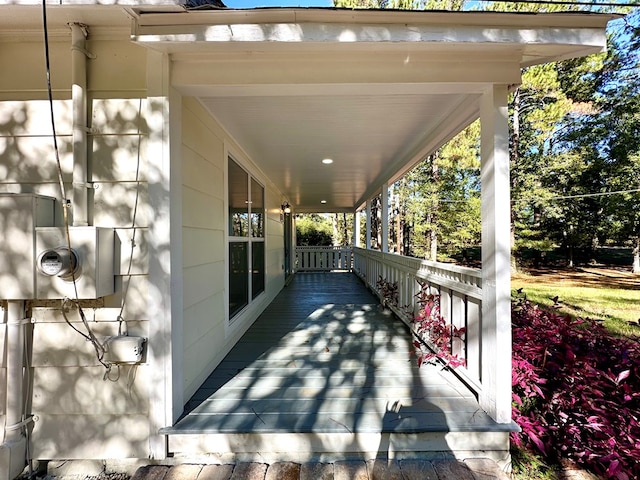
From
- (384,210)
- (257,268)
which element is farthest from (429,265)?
(257,268)

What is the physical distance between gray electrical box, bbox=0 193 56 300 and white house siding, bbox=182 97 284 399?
2.66 ft

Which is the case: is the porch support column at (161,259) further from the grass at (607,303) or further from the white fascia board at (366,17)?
the grass at (607,303)

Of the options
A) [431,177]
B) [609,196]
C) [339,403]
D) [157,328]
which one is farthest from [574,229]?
[157,328]

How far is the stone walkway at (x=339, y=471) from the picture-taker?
66.9 inches

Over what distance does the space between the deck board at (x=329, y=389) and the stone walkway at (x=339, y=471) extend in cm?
18

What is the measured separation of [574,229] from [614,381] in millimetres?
16105

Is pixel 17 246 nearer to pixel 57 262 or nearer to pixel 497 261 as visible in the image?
pixel 57 262

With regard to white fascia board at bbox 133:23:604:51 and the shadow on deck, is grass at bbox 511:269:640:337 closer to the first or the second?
the shadow on deck

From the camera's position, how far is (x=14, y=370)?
180 cm

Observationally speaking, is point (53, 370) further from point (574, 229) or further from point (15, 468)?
point (574, 229)

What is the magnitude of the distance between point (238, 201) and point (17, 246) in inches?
86.5

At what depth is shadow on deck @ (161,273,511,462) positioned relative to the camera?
1832 millimetres

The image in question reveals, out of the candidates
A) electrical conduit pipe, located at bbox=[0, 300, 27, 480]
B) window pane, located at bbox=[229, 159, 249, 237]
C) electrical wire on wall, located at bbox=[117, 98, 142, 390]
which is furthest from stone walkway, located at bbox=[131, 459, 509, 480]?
window pane, located at bbox=[229, 159, 249, 237]

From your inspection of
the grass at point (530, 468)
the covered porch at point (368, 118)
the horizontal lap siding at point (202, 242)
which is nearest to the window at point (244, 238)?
the horizontal lap siding at point (202, 242)
